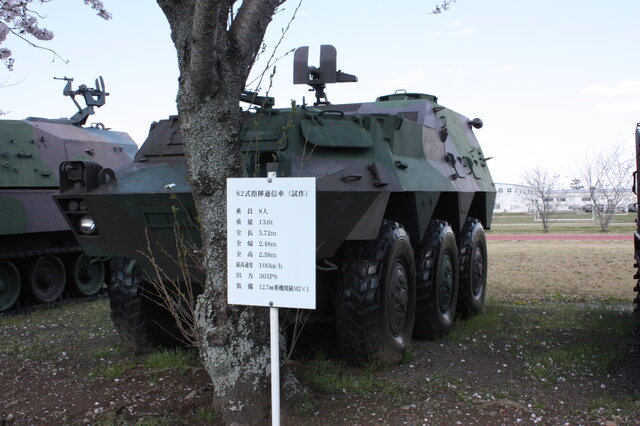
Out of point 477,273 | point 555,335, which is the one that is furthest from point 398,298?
point 477,273

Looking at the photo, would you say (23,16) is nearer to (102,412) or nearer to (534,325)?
(102,412)

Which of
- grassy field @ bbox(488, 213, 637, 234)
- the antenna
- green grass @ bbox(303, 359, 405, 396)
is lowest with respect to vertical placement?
green grass @ bbox(303, 359, 405, 396)

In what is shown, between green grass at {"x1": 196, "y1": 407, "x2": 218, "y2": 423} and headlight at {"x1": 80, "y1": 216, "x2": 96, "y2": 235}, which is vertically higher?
headlight at {"x1": 80, "y1": 216, "x2": 96, "y2": 235}

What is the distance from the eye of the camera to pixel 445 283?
24.2 feet

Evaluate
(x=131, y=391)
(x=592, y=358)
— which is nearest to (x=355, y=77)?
(x=592, y=358)

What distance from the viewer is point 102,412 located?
500cm

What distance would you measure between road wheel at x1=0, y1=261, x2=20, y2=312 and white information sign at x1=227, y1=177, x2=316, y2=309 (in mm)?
7421

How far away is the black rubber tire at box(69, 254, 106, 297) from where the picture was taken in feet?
37.9

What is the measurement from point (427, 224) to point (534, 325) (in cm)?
190

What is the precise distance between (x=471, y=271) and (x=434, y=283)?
147 centimetres

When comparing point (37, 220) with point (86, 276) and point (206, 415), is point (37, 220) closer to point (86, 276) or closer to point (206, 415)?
point (86, 276)

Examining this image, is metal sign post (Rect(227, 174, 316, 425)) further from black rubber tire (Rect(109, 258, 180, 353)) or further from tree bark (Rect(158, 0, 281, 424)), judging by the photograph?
black rubber tire (Rect(109, 258, 180, 353))

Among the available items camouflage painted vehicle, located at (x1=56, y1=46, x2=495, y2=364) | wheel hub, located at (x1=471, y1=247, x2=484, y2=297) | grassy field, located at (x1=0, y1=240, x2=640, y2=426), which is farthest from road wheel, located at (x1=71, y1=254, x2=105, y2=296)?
wheel hub, located at (x1=471, y1=247, x2=484, y2=297)

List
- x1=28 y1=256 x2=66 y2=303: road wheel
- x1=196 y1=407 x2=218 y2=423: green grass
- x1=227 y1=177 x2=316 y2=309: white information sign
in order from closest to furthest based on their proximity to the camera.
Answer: x1=227 y1=177 x2=316 y2=309: white information sign < x1=196 y1=407 x2=218 y2=423: green grass < x1=28 y1=256 x2=66 y2=303: road wheel
